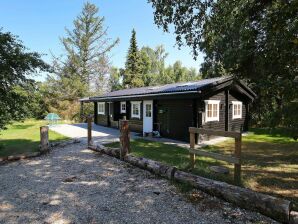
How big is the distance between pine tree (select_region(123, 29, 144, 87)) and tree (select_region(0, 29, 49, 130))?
88.9ft

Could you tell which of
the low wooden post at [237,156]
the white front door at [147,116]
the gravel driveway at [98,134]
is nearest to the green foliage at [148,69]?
the gravel driveway at [98,134]

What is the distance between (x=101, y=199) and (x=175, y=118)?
9.13 meters

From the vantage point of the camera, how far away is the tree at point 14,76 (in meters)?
9.34

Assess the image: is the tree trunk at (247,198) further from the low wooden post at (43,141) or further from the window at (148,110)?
the window at (148,110)

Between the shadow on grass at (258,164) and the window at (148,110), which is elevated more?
the window at (148,110)

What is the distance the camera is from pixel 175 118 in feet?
45.1

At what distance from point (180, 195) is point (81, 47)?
34.2m

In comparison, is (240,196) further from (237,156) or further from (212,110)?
(212,110)

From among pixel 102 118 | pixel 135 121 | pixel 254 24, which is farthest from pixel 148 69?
pixel 254 24

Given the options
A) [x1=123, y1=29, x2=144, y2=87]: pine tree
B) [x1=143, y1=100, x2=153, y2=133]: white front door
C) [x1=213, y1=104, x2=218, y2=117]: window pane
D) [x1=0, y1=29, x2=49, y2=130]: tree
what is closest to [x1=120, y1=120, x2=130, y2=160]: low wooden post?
[x1=0, y1=29, x2=49, y2=130]: tree

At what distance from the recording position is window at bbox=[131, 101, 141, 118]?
16453 mm

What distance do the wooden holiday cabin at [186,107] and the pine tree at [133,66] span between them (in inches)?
718

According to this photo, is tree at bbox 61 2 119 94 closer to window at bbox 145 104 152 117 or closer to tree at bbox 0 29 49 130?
window at bbox 145 104 152 117

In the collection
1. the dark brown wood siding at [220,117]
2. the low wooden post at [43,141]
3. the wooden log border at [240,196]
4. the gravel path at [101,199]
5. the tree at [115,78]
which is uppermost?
the tree at [115,78]
